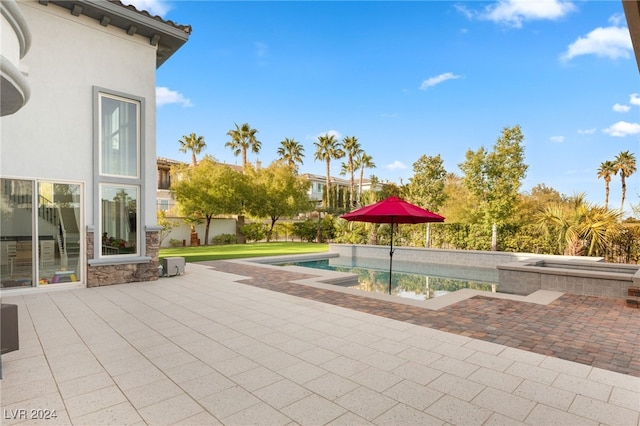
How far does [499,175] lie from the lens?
56.4 ft

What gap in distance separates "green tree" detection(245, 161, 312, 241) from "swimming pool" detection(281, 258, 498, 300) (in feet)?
36.5

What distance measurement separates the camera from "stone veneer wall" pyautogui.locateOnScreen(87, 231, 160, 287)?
29.5ft

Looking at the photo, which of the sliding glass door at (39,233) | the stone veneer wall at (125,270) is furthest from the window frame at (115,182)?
the sliding glass door at (39,233)

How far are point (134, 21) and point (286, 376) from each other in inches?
388

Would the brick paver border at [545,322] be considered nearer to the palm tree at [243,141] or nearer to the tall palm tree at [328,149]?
the palm tree at [243,141]

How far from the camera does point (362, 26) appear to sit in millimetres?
14766

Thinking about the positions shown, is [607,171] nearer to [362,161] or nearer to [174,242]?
[362,161]

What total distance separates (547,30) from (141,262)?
53.6 ft

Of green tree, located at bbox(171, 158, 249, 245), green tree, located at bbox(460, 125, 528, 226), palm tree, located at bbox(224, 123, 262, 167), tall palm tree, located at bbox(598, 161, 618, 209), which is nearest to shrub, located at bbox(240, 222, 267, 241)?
green tree, located at bbox(171, 158, 249, 245)

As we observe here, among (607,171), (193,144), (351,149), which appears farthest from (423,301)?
(607,171)

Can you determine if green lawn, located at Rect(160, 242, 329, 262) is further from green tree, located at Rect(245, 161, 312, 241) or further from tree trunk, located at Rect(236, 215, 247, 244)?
tree trunk, located at Rect(236, 215, 247, 244)

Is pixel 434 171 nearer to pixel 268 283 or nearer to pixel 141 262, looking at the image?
pixel 268 283

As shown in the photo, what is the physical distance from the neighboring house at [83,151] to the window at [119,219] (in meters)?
0.03

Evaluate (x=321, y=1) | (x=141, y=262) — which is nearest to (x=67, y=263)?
(x=141, y=262)
